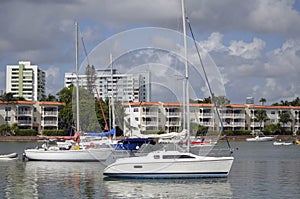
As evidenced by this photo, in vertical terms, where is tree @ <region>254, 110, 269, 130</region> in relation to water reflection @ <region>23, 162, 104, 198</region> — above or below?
above

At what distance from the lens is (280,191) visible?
37906mm

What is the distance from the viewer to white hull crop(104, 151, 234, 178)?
41.3 m

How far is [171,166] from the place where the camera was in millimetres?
41750

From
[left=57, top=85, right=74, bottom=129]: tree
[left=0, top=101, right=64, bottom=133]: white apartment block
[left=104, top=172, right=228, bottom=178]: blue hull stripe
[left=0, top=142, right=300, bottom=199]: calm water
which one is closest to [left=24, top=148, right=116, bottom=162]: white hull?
[left=0, top=142, right=300, bottom=199]: calm water

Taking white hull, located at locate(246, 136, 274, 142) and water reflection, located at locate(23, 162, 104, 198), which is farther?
white hull, located at locate(246, 136, 274, 142)

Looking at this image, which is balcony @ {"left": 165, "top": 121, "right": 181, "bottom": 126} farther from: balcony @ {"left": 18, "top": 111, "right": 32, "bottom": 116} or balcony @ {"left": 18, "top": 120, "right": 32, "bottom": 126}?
balcony @ {"left": 18, "top": 111, "right": 32, "bottom": 116}

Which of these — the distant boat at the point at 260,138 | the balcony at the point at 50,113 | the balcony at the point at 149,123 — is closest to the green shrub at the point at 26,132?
the balcony at the point at 50,113

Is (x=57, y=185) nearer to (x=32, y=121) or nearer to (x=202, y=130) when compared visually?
(x=202, y=130)

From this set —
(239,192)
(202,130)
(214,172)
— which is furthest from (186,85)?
(239,192)

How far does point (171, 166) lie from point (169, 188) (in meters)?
2.94

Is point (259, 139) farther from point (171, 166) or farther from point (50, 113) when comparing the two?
point (171, 166)

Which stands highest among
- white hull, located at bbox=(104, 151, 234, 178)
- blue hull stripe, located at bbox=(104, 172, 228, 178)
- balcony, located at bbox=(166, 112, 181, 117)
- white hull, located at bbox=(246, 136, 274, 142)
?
balcony, located at bbox=(166, 112, 181, 117)

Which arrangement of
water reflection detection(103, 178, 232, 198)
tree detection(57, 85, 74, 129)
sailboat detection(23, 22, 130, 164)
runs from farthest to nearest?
tree detection(57, 85, 74, 129), sailboat detection(23, 22, 130, 164), water reflection detection(103, 178, 232, 198)

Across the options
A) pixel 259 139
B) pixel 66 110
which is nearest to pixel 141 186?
pixel 66 110
